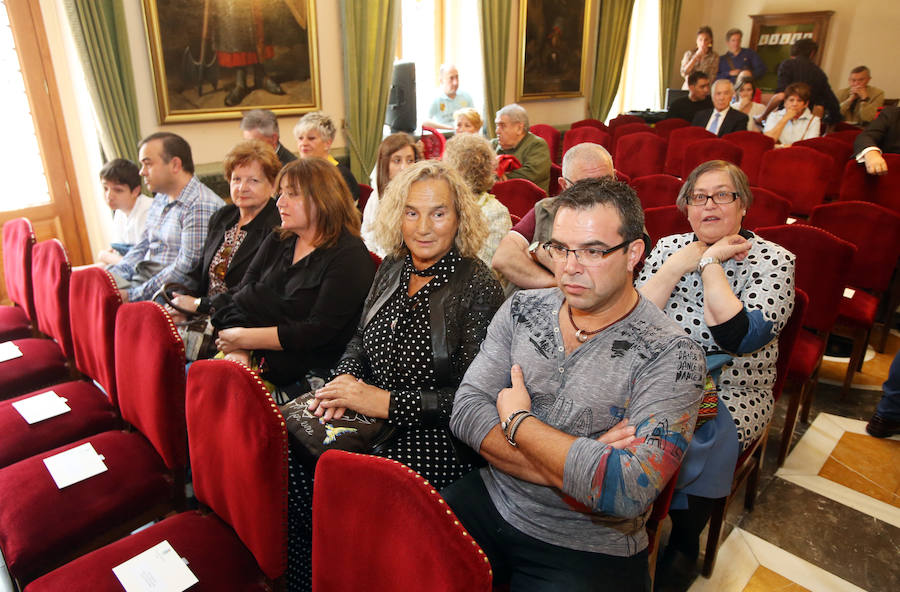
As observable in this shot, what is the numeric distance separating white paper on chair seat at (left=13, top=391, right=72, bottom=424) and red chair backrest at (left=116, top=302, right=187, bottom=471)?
452 mm

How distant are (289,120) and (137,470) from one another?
161 inches

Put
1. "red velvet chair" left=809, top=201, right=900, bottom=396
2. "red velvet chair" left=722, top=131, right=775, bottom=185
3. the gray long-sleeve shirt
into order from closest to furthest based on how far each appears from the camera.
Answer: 1. the gray long-sleeve shirt
2. "red velvet chair" left=809, top=201, right=900, bottom=396
3. "red velvet chair" left=722, top=131, right=775, bottom=185

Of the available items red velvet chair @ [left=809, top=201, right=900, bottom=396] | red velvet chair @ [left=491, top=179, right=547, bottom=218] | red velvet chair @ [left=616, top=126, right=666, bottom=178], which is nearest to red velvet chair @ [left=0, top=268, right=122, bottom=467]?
red velvet chair @ [left=491, top=179, right=547, bottom=218]

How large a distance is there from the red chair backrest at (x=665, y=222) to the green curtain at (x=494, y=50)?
475 centimetres

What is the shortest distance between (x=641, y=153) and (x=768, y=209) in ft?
8.50

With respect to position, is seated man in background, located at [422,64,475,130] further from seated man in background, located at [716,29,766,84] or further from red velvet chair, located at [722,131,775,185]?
seated man in background, located at [716,29,766,84]

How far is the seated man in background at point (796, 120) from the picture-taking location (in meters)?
5.51

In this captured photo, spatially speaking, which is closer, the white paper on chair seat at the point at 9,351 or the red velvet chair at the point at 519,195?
the white paper on chair seat at the point at 9,351

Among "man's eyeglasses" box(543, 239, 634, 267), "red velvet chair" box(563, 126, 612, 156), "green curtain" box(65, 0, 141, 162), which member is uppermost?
"green curtain" box(65, 0, 141, 162)

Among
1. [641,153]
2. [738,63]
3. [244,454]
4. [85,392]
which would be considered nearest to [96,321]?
[85,392]

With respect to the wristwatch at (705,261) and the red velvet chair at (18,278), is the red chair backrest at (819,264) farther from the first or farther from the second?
the red velvet chair at (18,278)

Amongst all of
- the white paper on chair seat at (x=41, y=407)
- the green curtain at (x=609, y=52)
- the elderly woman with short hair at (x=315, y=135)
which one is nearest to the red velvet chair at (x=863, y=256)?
the elderly woman with short hair at (x=315, y=135)

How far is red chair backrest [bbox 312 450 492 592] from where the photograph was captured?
0.83m

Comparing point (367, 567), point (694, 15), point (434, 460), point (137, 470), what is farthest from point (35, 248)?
point (694, 15)
